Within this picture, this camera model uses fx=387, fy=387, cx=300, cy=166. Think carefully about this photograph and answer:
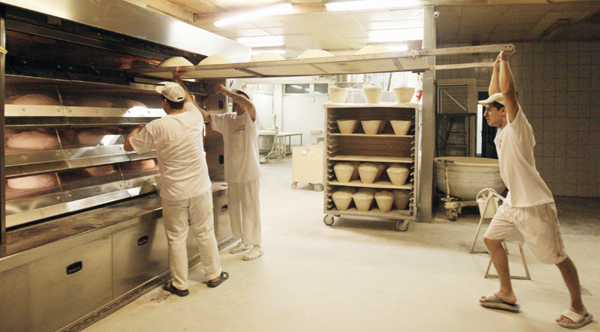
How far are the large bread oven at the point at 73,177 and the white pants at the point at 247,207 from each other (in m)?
0.50

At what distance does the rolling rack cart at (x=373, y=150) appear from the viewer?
15.0 ft

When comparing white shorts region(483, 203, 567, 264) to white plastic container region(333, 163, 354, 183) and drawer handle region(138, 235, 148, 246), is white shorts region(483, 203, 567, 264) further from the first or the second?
drawer handle region(138, 235, 148, 246)

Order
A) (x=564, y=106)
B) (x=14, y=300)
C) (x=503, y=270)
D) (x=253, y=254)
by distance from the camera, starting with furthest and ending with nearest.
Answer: (x=564, y=106), (x=253, y=254), (x=503, y=270), (x=14, y=300)

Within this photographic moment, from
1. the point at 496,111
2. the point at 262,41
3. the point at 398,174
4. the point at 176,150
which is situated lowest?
the point at 398,174

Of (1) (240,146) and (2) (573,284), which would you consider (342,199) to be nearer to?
(1) (240,146)

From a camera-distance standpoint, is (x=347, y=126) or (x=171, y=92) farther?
(x=347, y=126)

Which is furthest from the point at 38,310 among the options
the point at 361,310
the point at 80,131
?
the point at 361,310

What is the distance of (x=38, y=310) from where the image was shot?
6.77ft

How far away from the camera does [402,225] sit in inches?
179

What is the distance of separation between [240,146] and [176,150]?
0.86 metres

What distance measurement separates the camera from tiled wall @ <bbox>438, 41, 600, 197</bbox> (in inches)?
270

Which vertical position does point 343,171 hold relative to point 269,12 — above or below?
below

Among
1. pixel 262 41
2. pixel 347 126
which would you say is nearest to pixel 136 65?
pixel 347 126

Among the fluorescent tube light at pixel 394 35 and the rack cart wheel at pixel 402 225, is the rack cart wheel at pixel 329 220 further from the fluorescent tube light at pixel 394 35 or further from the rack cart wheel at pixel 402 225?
the fluorescent tube light at pixel 394 35
